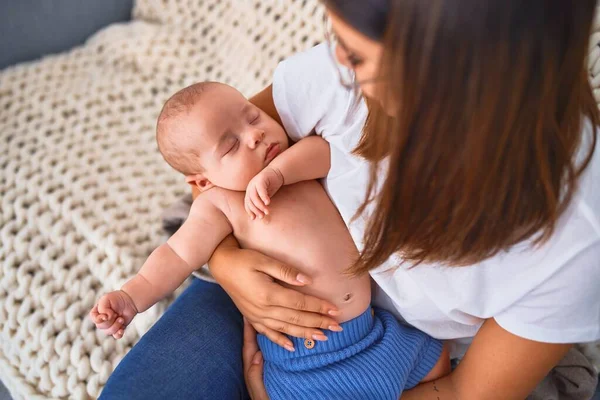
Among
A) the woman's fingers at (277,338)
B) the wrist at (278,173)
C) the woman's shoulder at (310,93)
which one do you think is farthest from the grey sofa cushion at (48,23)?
the woman's fingers at (277,338)

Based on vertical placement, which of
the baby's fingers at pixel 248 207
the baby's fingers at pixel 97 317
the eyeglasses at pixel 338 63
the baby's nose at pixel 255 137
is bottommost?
the baby's fingers at pixel 97 317

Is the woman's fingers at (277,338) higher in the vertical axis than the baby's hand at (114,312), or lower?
lower

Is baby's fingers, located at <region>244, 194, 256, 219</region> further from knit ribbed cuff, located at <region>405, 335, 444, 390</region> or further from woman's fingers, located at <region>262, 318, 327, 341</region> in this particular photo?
knit ribbed cuff, located at <region>405, 335, 444, 390</region>

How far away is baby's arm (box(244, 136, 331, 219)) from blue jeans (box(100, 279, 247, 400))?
201mm

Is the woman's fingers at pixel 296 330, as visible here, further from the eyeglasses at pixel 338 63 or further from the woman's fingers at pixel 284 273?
the eyeglasses at pixel 338 63

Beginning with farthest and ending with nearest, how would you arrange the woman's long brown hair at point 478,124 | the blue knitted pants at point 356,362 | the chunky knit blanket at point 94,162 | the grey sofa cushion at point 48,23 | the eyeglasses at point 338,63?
the grey sofa cushion at point 48,23 → the chunky knit blanket at point 94,162 → the blue knitted pants at point 356,362 → the eyeglasses at point 338,63 → the woman's long brown hair at point 478,124

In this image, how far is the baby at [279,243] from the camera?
812 millimetres

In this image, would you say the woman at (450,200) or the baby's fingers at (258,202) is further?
the baby's fingers at (258,202)

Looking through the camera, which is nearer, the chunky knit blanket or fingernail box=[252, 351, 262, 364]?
fingernail box=[252, 351, 262, 364]

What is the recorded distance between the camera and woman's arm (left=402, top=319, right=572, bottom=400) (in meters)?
0.69

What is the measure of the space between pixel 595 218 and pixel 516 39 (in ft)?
0.86

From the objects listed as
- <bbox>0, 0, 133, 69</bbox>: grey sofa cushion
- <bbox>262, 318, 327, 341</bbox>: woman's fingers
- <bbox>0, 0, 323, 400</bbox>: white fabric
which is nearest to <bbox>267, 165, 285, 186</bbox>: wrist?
<bbox>262, 318, 327, 341</bbox>: woman's fingers

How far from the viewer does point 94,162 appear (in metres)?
1.36

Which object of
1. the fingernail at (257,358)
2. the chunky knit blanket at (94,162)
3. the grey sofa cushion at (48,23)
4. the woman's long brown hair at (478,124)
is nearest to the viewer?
the woman's long brown hair at (478,124)
